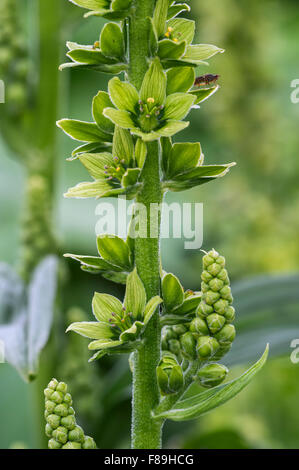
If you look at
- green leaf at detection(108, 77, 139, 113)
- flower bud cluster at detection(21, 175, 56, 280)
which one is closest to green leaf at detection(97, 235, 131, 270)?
green leaf at detection(108, 77, 139, 113)

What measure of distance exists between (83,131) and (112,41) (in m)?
0.08

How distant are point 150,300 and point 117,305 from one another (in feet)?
0.14

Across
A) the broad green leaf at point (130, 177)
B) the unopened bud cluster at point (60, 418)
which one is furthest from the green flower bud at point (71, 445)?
the broad green leaf at point (130, 177)

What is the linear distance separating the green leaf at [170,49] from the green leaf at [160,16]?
2 centimetres

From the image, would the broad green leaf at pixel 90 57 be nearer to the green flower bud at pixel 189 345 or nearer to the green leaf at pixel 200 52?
the green leaf at pixel 200 52

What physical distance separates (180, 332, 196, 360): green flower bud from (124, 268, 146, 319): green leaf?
0.04 metres

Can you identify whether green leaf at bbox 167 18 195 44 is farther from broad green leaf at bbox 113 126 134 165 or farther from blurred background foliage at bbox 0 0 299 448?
blurred background foliage at bbox 0 0 299 448

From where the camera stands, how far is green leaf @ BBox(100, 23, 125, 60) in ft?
1.61

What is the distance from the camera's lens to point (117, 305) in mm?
524

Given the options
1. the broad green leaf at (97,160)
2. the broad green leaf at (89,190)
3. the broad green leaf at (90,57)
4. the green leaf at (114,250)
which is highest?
the broad green leaf at (90,57)

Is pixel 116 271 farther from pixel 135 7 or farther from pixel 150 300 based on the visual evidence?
pixel 135 7

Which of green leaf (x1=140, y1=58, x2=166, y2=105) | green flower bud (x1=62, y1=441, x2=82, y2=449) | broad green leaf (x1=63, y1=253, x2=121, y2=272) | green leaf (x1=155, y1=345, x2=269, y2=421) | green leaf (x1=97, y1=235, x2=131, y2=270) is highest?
green leaf (x1=140, y1=58, x2=166, y2=105)

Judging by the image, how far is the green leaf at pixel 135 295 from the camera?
0.49 m
